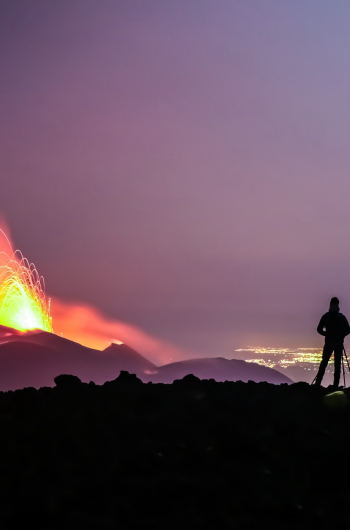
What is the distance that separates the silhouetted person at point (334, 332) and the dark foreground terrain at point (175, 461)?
22.5ft

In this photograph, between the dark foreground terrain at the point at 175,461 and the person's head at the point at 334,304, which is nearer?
the dark foreground terrain at the point at 175,461

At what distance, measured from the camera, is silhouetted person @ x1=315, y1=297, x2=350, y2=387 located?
20.8 m

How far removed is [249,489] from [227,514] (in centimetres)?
80

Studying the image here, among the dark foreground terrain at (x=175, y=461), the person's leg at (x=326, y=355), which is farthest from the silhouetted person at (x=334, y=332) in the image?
the dark foreground terrain at (x=175, y=461)

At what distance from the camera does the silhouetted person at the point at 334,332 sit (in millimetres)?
20828

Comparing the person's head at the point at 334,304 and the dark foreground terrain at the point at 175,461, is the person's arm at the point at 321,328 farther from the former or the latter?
the dark foreground terrain at the point at 175,461

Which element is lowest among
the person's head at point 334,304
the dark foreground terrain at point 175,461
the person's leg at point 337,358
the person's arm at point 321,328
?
the dark foreground terrain at point 175,461

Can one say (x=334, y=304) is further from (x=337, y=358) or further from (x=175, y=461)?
(x=175, y=461)

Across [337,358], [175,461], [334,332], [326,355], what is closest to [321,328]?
[334,332]

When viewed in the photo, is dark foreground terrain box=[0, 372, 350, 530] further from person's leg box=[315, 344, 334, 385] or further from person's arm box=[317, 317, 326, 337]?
person's arm box=[317, 317, 326, 337]

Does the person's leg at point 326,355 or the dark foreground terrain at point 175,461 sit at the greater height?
the person's leg at point 326,355

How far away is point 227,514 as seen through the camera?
31.0 ft

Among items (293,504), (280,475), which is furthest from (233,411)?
(293,504)

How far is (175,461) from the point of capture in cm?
1074
